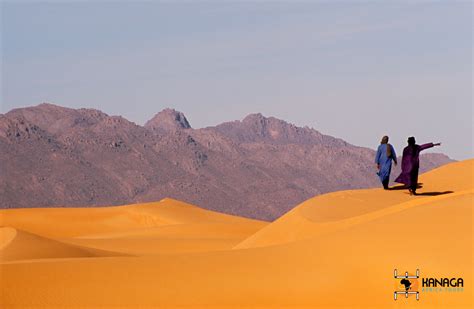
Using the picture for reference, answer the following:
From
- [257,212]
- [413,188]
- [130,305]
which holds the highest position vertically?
[257,212]

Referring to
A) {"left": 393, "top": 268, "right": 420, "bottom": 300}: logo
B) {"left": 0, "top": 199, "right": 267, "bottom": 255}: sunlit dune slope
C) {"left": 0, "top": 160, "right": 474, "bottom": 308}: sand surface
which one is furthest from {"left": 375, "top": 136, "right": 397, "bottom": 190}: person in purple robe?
{"left": 0, "top": 199, "right": 267, "bottom": 255}: sunlit dune slope

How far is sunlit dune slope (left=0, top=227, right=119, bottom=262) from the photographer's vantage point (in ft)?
66.0

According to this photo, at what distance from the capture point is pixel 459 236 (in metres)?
14.8

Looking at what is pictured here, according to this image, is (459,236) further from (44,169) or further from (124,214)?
(44,169)

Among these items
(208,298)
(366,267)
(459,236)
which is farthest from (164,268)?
(459,236)

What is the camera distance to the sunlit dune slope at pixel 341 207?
82.7 feet

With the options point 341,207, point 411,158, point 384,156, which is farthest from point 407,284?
point 341,207

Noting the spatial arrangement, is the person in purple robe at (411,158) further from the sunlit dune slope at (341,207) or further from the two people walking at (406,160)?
the sunlit dune slope at (341,207)

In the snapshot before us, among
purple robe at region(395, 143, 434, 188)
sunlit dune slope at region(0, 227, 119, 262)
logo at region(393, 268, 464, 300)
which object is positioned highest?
purple robe at region(395, 143, 434, 188)

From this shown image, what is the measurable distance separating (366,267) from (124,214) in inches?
1515

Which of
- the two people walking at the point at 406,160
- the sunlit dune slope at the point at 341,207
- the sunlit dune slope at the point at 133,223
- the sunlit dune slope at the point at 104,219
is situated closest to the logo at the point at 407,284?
the sunlit dune slope at the point at 341,207

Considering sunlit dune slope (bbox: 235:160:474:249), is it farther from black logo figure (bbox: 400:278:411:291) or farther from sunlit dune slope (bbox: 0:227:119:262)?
black logo figure (bbox: 400:278:411:291)

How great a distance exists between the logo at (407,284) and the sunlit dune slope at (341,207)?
922 cm

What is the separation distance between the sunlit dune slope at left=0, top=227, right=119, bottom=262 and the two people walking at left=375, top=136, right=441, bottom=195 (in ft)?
25.5
